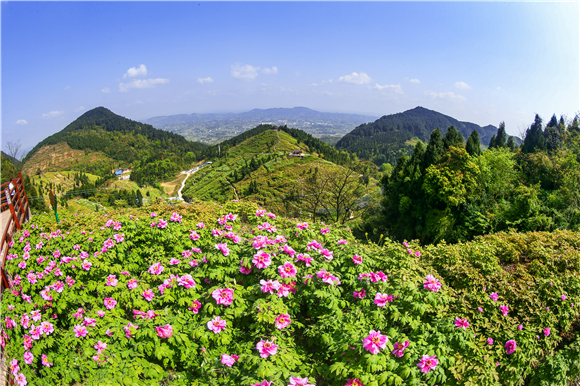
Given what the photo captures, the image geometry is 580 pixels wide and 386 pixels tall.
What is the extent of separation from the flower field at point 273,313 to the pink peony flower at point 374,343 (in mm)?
19

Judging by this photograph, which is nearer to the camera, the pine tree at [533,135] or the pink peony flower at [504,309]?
the pink peony flower at [504,309]

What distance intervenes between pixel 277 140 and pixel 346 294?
88566mm

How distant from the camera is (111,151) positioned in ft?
442

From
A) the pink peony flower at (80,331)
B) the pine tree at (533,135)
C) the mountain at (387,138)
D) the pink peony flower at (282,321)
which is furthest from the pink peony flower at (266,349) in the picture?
the mountain at (387,138)

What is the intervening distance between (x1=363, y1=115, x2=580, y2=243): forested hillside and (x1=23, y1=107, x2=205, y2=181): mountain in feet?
287

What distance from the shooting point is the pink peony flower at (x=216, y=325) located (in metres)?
3.07

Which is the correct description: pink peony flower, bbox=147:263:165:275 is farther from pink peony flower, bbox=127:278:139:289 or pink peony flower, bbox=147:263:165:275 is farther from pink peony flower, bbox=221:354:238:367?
pink peony flower, bbox=221:354:238:367

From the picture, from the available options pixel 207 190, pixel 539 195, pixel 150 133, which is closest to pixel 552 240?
pixel 539 195

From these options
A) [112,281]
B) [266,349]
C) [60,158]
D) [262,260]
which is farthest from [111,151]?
[266,349]

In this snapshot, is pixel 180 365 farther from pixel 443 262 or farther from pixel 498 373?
pixel 443 262

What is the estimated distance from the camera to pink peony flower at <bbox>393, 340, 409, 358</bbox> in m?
2.87

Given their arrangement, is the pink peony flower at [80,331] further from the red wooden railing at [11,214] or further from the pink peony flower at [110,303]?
the red wooden railing at [11,214]

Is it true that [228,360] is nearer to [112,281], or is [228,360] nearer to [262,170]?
[112,281]

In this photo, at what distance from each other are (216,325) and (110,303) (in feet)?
5.82
